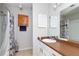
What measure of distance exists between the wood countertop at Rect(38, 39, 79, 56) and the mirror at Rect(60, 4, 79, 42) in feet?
0.34

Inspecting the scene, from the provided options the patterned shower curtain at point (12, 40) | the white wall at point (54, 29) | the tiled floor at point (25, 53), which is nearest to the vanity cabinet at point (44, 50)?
the tiled floor at point (25, 53)

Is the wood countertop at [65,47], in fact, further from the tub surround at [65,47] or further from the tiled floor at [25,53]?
the tiled floor at [25,53]

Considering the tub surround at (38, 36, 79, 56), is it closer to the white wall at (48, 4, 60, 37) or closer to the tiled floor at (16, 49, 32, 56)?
the white wall at (48, 4, 60, 37)

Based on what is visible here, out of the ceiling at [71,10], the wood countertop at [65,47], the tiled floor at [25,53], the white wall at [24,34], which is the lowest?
the tiled floor at [25,53]

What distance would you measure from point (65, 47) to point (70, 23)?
0.41m

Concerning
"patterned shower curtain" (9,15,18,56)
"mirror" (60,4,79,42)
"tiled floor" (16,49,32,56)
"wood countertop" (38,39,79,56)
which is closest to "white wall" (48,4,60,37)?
"mirror" (60,4,79,42)

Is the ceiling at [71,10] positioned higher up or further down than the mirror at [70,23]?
higher up

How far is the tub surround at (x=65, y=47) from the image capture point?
1360 mm

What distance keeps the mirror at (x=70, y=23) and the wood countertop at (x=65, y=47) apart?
0.10m

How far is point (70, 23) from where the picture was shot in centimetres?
171

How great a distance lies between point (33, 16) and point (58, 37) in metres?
0.59

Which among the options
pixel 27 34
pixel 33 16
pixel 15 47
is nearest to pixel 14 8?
pixel 33 16

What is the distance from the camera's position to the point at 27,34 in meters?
1.68

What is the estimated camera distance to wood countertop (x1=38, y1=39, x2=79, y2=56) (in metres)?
1.36
